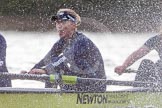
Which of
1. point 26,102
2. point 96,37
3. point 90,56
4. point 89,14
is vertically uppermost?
point 89,14

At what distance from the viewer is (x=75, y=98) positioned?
5973mm

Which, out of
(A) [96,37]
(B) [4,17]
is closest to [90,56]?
(A) [96,37]

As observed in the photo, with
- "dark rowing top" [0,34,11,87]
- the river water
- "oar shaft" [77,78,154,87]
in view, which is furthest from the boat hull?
the river water

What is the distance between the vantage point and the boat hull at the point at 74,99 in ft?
18.9

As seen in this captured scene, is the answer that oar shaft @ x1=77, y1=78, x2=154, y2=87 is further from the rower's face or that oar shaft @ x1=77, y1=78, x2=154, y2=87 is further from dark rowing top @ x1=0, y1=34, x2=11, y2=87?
dark rowing top @ x1=0, y1=34, x2=11, y2=87

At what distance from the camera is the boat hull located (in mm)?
5750

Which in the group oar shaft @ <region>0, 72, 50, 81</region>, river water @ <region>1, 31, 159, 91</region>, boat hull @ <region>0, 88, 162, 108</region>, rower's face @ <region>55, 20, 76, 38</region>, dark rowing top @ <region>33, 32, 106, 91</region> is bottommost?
boat hull @ <region>0, 88, 162, 108</region>

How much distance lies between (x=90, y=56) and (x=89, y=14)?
62.5 feet

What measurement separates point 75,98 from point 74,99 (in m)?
0.01

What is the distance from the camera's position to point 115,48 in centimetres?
1667

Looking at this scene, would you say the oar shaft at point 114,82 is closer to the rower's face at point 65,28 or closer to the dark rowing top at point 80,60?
the dark rowing top at point 80,60

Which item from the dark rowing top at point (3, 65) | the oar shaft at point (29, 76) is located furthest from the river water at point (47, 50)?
the oar shaft at point (29, 76)

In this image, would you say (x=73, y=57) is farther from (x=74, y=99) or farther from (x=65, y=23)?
(x=74, y=99)

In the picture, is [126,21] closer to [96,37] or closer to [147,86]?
[96,37]
